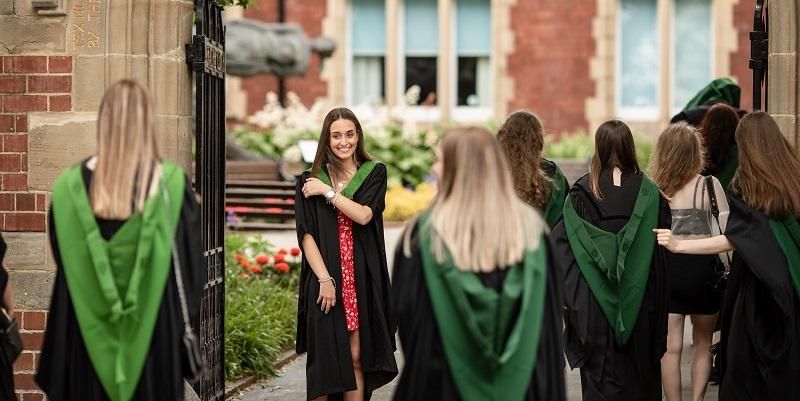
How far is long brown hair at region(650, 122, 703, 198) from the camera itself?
7555 mm

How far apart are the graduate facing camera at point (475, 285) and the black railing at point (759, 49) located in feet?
11.6

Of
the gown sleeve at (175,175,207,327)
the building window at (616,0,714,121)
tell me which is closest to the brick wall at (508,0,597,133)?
the building window at (616,0,714,121)

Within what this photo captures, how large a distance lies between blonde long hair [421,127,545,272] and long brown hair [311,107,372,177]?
240 centimetres

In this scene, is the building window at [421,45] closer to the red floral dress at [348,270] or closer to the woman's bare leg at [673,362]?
the woman's bare leg at [673,362]

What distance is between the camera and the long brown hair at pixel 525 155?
7570 mm

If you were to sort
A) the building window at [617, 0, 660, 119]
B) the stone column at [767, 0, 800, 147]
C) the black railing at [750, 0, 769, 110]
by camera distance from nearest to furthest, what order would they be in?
the stone column at [767, 0, 800, 147], the black railing at [750, 0, 769, 110], the building window at [617, 0, 660, 119]

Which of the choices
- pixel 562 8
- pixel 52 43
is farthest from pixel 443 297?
pixel 562 8

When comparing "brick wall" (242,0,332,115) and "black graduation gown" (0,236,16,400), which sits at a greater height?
"brick wall" (242,0,332,115)

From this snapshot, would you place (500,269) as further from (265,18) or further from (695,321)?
(265,18)

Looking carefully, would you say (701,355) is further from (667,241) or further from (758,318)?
(667,241)

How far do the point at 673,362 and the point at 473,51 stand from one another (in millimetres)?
15323

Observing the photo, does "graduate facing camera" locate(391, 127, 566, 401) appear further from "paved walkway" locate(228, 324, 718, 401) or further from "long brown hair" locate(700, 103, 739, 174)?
"long brown hair" locate(700, 103, 739, 174)

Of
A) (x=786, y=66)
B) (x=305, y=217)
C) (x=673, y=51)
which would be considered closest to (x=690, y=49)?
(x=673, y=51)

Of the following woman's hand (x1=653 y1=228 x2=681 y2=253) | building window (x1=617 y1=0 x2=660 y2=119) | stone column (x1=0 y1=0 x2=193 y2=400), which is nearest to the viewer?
woman's hand (x1=653 y1=228 x2=681 y2=253)
